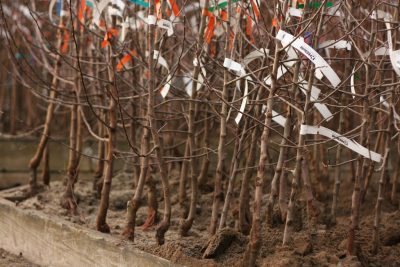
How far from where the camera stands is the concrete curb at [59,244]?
4.04 metres

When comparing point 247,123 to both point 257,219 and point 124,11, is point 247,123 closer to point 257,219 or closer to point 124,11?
point 257,219

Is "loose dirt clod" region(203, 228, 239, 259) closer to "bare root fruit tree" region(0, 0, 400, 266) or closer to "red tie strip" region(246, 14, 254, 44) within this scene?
"bare root fruit tree" region(0, 0, 400, 266)

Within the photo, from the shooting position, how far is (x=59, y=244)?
464cm

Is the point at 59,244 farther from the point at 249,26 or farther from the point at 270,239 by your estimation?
the point at 249,26

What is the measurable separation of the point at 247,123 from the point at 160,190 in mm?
2051

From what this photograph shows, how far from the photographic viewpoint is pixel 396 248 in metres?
4.27

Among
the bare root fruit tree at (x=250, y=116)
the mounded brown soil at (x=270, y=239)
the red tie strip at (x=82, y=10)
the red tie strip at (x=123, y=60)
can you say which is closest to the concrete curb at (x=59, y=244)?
the mounded brown soil at (x=270, y=239)

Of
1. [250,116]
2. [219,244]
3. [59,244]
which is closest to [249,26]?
[250,116]

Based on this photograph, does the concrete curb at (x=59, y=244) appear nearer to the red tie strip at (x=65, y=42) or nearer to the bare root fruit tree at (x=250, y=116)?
the bare root fruit tree at (x=250, y=116)

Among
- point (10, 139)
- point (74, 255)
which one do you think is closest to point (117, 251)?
point (74, 255)

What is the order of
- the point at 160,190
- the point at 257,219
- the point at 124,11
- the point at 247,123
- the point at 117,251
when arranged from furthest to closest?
1. the point at 160,190
2. the point at 124,11
3. the point at 247,123
4. the point at 117,251
5. the point at 257,219

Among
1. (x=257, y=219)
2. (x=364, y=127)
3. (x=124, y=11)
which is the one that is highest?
(x=124, y=11)

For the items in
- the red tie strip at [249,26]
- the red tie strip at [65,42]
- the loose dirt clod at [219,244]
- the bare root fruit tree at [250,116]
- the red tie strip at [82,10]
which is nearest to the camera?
the bare root fruit tree at [250,116]

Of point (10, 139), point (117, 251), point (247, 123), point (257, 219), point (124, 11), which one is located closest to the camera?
point (257, 219)
